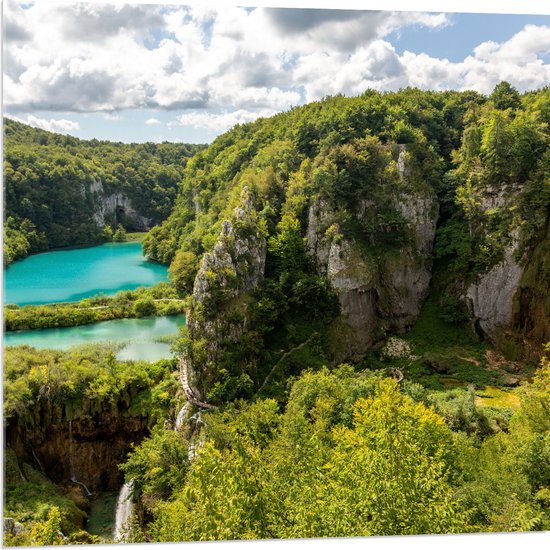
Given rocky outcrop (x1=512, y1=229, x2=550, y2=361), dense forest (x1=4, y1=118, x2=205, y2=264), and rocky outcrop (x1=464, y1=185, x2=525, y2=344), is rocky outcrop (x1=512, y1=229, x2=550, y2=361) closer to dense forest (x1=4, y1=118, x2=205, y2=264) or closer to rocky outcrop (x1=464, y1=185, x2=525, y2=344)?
rocky outcrop (x1=464, y1=185, x2=525, y2=344)

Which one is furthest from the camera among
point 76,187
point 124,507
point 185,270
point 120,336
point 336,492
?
point 76,187

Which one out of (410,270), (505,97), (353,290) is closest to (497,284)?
(410,270)

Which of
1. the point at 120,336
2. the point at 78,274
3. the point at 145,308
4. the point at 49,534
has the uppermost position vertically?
the point at 78,274

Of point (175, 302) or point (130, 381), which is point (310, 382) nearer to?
point (130, 381)

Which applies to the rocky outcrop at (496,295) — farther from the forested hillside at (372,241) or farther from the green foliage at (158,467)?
the green foliage at (158,467)

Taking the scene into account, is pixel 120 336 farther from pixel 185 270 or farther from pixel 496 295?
pixel 496 295

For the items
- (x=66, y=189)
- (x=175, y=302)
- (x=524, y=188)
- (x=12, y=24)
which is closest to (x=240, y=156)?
(x=175, y=302)
